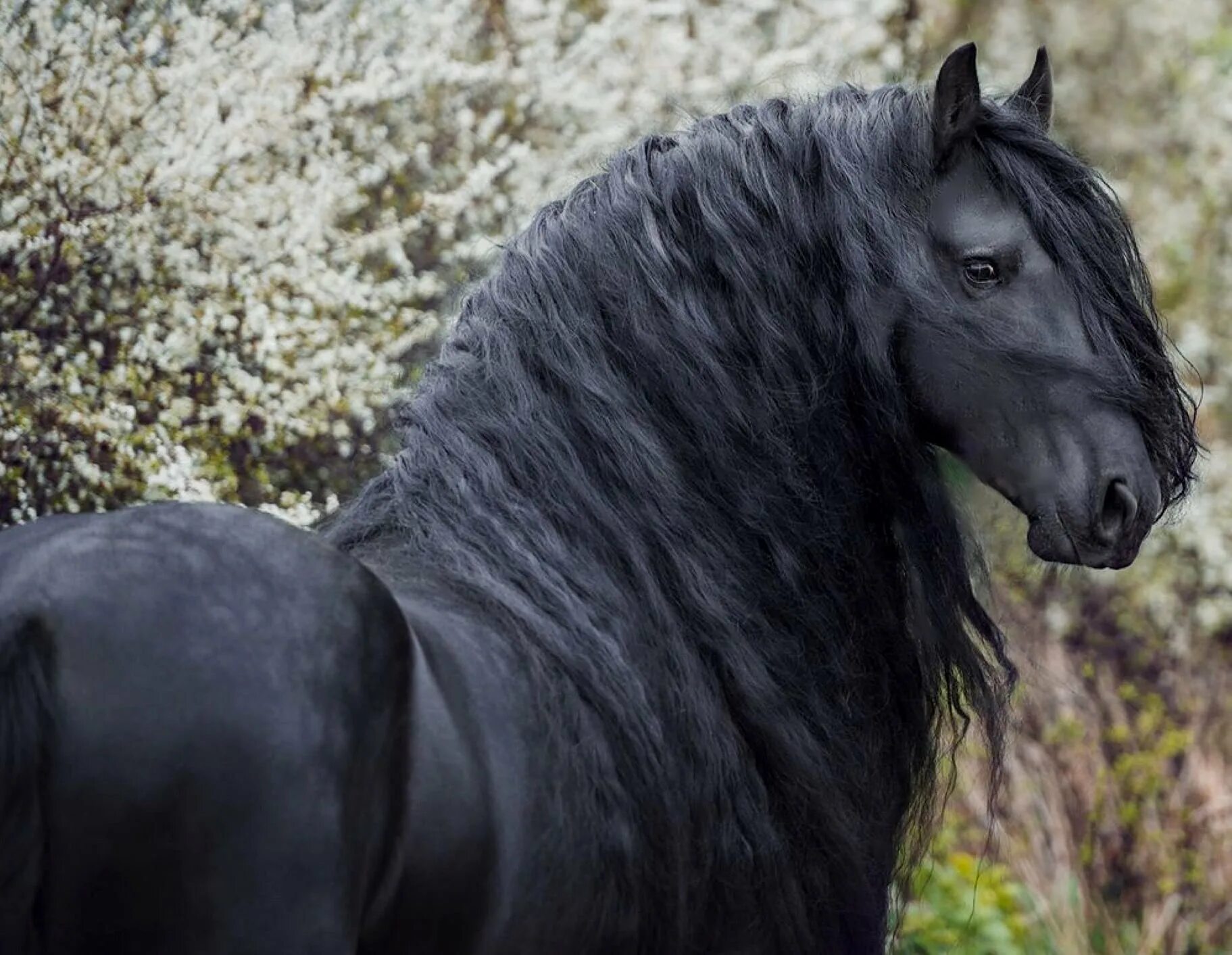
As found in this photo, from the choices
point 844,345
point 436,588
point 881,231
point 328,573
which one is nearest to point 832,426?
point 844,345

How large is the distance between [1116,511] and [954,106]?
68 centimetres

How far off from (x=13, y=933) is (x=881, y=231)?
5.09 feet

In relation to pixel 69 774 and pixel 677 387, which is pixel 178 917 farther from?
pixel 677 387

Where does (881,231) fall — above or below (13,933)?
above

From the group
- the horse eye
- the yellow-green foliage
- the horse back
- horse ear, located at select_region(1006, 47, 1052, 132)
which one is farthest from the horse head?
the yellow-green foliage

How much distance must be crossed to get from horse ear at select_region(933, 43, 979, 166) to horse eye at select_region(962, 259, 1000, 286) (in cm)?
18

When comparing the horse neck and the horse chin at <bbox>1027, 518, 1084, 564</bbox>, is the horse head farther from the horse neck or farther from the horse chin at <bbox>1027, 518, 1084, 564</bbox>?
the horse neck

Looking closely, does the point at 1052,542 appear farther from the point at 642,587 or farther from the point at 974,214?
the point at 642,587

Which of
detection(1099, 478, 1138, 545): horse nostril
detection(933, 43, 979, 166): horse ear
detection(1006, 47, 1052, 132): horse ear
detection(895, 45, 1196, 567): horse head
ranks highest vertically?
detection(1006, 47, 1052, 132): horse ear

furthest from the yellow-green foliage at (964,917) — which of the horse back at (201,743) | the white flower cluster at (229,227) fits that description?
the horse back at (201,743)

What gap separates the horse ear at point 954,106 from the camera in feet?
8.16

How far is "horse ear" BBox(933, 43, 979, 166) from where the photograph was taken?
2.49 m

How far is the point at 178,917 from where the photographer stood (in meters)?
1.63

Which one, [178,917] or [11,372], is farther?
[11,372]
